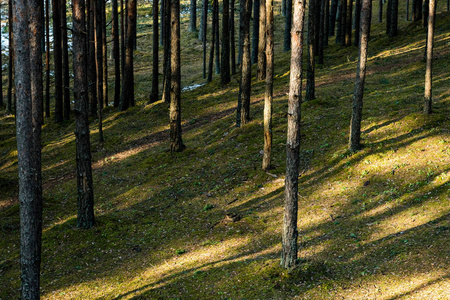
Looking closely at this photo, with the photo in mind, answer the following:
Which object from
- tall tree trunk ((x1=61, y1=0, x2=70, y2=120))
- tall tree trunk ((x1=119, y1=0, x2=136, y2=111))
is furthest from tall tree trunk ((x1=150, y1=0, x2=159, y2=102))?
tall tree trunk ((x1=61, y1=0, x2=70, y2=120))

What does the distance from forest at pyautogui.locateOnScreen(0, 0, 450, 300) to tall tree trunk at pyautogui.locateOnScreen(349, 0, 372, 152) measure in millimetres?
50

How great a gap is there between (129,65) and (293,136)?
68.3ft

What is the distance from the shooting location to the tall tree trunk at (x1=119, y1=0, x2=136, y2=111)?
25266mm

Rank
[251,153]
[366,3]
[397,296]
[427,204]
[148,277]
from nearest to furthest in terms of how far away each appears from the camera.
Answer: [397,296]
[148,277]
[427,204]
[366,3]
[251,153]

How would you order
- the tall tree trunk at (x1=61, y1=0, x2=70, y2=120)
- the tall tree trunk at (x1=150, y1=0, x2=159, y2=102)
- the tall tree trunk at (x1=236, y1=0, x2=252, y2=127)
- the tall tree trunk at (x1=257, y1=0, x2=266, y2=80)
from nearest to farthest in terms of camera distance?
the tall tree trunk at (x1=257, y1=0, x2=266, y2=80) → the tall tree trunk at (x1=236, y1=0, x2=252, y2=127) → the tall tree trunk at (x1=61, y1=0, x2=70, y2=120) → the tall tree trunk at (x1=150, y1=0, x2=159, y2=102)

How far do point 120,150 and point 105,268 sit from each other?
11.7 metres

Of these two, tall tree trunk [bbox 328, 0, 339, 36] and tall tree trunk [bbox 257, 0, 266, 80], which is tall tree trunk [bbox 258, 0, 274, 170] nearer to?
tall tree trunk [bbox 257, 0, 266, 80]

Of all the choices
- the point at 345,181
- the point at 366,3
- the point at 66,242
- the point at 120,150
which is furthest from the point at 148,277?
the point at 120,150

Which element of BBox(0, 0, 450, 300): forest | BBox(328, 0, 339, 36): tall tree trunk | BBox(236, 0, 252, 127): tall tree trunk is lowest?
BBox(0, 0, 450, 300): forest

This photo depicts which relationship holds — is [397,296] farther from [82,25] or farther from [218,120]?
[218,120]

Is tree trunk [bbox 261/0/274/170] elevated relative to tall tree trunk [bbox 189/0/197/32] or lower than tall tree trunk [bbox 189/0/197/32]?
lower

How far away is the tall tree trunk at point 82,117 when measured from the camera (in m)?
11.2

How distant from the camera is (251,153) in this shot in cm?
1669

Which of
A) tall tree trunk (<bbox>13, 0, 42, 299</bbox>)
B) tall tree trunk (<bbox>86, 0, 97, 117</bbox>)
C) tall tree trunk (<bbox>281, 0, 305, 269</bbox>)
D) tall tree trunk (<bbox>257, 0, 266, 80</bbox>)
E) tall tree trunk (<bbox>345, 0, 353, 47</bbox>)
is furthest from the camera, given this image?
tall tree trunk (<bbox>345, 0, 353, 47</bbox>)
